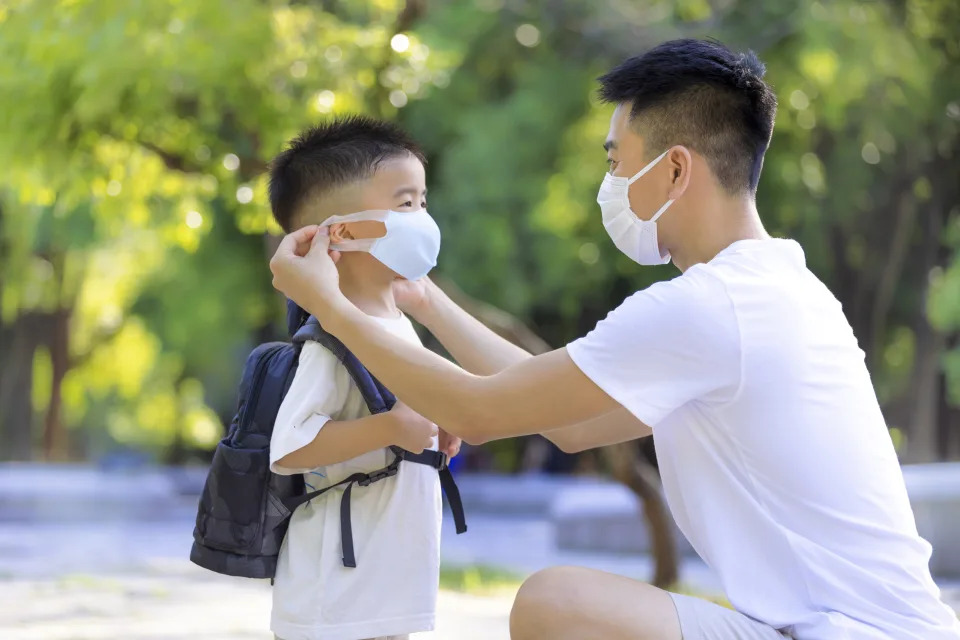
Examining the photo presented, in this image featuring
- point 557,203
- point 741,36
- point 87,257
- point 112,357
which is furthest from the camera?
point 112,357

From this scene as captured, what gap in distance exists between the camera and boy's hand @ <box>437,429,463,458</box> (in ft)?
9.75

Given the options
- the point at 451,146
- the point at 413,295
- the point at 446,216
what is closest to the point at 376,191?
the point at 413,295

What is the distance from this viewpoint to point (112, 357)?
2644 cm

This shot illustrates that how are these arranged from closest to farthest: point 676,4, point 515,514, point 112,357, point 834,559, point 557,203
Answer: point 834,559 < point 676,4 < point 557,203 < point 515,514 < point 112,357

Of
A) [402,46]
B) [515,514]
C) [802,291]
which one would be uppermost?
[402,46]

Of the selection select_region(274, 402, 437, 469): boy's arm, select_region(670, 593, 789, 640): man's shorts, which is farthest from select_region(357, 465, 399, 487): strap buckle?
select_region(670, 593, 789, 640): man's shorts

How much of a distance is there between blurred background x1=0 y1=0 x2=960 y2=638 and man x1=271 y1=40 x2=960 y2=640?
3933 mm

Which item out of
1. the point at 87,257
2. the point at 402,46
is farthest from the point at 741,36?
the point at 87,257

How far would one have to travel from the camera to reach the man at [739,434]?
235cm

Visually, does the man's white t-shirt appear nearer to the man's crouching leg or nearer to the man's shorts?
the man's shorts

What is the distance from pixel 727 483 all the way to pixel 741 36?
7.56 metres

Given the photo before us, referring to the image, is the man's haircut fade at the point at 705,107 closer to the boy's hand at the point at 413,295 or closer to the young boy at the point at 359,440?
the young boy at the point at 359,440

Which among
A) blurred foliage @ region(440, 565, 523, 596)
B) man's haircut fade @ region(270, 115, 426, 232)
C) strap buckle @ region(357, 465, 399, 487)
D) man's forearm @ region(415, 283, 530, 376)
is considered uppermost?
man's haircut fade @ region(270, 115, 426, 232)

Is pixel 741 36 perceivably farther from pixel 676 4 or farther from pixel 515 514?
pixel 515 514
